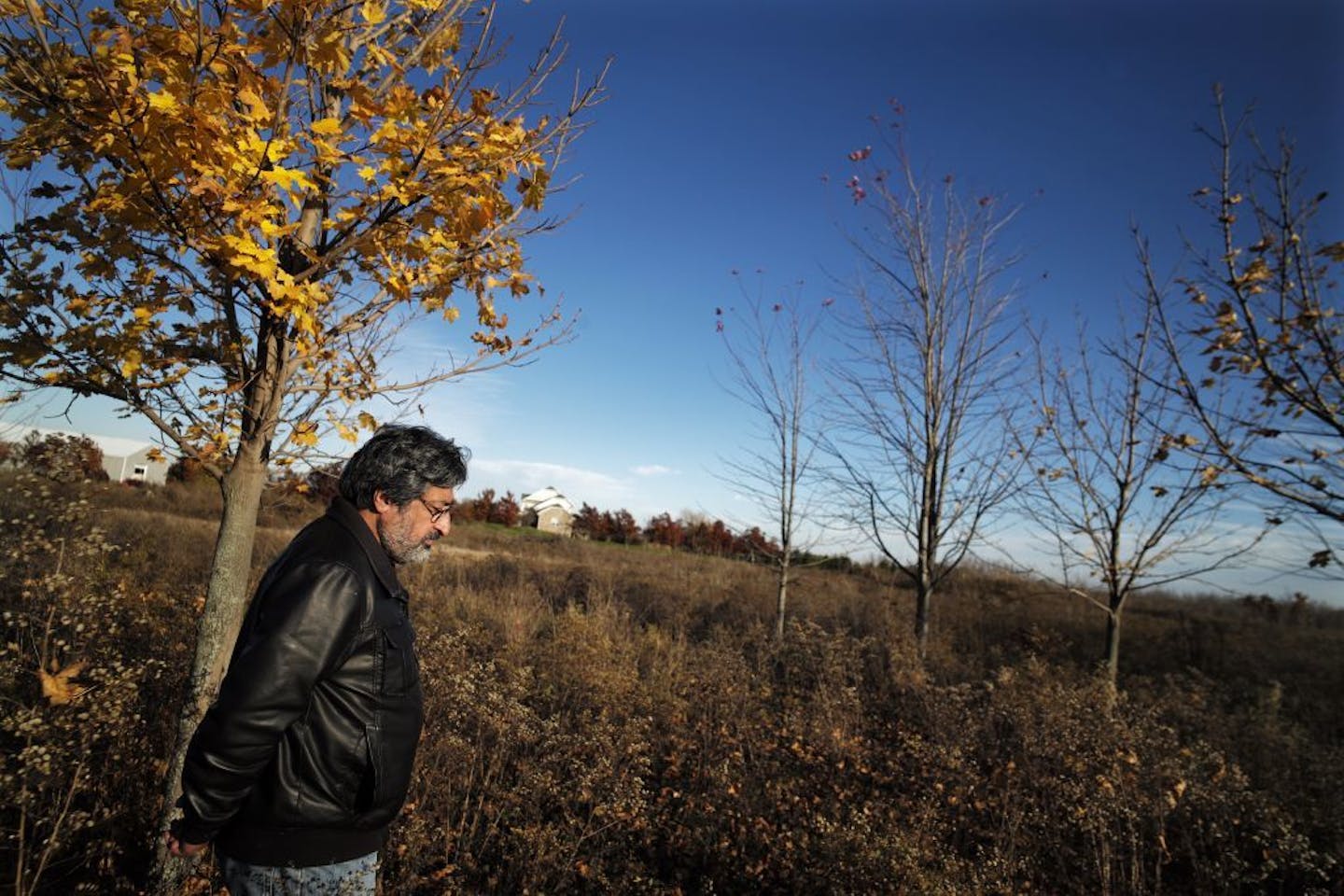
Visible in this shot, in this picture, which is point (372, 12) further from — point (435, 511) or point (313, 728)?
point (313, 728)

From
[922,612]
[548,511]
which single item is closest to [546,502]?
[548,511]

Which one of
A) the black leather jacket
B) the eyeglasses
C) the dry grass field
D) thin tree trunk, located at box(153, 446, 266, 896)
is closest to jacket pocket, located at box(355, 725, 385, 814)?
the black leather jacket

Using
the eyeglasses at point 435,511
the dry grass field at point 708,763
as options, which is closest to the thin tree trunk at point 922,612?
the dry grass field at point 708,763

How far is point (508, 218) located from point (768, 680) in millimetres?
6337

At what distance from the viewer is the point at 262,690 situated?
5.19 feet

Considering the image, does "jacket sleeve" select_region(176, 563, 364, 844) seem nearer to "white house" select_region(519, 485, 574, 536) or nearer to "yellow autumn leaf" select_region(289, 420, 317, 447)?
"yellow autumn leaf" select_region(289, 420, 317, 447)

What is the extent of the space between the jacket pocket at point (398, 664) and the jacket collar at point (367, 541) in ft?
0.44

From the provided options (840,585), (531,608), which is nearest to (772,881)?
(531,608)

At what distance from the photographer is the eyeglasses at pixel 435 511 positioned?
6.84 feet

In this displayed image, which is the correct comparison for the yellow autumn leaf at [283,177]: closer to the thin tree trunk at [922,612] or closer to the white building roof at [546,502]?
the thin tree trunk at [922,612]

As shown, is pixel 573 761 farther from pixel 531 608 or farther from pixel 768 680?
pixel 531 608

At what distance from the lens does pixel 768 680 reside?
740 cm

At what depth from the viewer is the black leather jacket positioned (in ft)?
5.20

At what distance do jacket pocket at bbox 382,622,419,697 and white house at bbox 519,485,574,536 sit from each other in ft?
158
